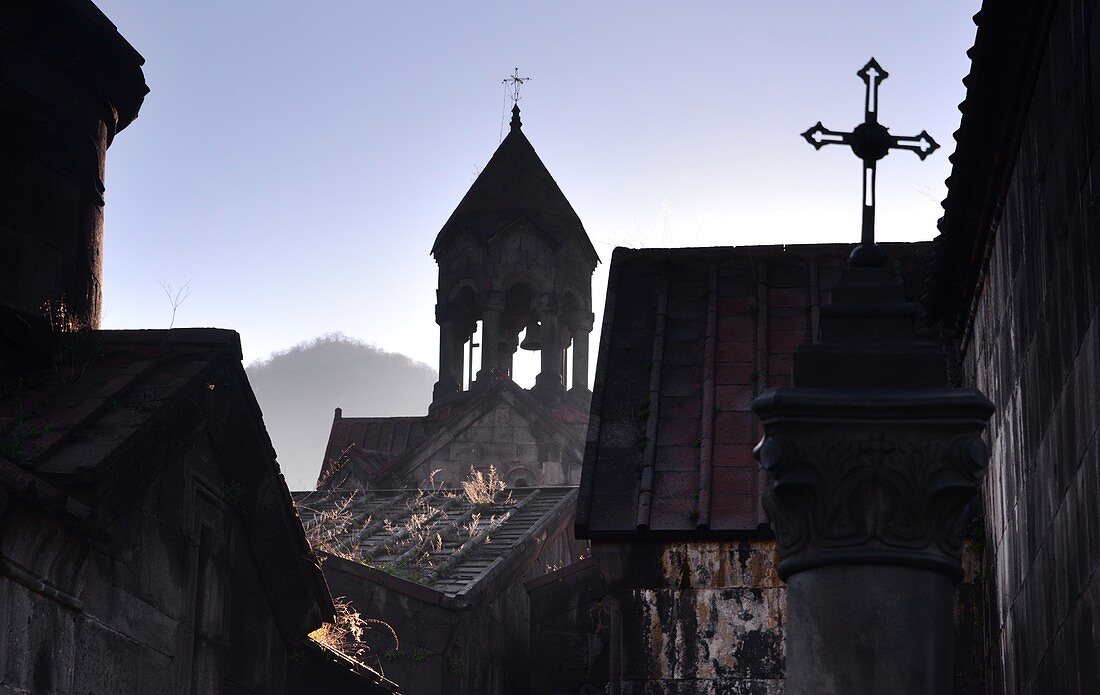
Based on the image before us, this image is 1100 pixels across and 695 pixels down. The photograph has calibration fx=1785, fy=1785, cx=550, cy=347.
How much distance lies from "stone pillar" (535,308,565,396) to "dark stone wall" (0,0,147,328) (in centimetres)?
2019

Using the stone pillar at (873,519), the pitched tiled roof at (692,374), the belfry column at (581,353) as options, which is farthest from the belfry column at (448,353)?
the stone pillar at (873,519)

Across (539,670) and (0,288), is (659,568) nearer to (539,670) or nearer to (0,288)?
(0,288)

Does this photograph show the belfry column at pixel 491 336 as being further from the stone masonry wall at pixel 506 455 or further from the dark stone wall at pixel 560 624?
the dark stone wall at pixel 560 624

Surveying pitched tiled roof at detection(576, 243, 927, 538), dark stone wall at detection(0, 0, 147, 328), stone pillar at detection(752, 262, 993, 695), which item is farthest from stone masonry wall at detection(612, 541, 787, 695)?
stone pillar at detection(752, 262, 993, 695)

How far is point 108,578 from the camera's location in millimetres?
10000

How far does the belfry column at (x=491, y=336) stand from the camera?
105 feet

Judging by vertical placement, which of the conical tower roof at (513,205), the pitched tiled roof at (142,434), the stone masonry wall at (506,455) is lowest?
the pitched tiled roof at (142,434)

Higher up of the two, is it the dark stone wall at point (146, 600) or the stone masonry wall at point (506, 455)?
the stone masonry wall at point (506, 455)

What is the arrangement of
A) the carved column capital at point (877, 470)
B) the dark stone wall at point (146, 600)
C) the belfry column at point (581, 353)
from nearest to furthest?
the carved column capital at point (877, 470) → the dark stone wall at point (146, 600) → the belfry column at point (581, 353)

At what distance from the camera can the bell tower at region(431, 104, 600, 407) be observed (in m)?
32.2

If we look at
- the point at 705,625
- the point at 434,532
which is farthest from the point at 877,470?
the point at 434,532

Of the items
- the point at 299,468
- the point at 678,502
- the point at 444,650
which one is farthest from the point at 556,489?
the point at 299,468

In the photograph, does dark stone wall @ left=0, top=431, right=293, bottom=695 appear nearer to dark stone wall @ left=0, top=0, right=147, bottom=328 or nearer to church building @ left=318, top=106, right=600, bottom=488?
dark stone wall @ left=0, top=0, right=147, bottom=328

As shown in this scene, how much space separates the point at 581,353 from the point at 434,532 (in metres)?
11.1
